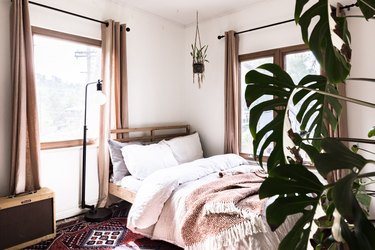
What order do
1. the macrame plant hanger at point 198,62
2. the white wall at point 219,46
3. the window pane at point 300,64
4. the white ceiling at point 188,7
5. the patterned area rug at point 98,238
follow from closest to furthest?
the patterned area rug at point 98,238
the window pane at point 300,64
the white wall at point 219,46
the white ceiling at point 188,7
the macrame plant hanger at point 198,62

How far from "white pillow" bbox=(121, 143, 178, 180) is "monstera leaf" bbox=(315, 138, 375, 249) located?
238 cm

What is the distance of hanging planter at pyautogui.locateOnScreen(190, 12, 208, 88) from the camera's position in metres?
3.38

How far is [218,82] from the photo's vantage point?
373 cm

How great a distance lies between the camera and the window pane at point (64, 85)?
269 cm

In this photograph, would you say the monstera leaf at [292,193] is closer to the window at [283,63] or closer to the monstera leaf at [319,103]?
the monstera leaf at [319,103]

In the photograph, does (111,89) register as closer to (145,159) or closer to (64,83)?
(64,83)

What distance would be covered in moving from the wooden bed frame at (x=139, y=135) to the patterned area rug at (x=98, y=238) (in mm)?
326

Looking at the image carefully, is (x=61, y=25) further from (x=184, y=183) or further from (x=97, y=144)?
(x=184, y=183)

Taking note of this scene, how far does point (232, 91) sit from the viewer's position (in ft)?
11.1

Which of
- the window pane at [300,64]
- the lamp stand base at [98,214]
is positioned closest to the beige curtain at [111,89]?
the lamp stand base at [98,214]

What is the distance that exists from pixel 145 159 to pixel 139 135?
2.32 feet

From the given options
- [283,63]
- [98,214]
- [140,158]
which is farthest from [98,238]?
[283,63]

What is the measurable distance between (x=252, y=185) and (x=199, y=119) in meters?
1.97

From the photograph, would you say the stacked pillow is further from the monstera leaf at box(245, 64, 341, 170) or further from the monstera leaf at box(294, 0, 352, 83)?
the monstera leaf at box(294, 0, 352, 83)
